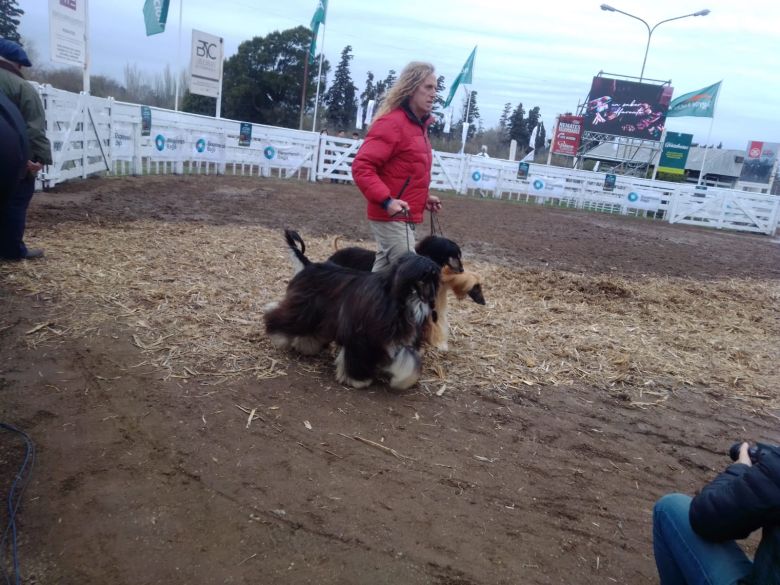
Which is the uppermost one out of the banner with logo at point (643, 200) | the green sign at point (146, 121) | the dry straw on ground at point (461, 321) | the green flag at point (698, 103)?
the green flag at point (698, 103)

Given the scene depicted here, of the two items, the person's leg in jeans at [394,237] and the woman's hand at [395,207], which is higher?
the woman's hand at [395,207]

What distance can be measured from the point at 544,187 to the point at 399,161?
18707mm

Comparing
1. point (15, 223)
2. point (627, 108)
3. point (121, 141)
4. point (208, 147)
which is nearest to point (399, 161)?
point (15, 223)

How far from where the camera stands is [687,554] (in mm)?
1903

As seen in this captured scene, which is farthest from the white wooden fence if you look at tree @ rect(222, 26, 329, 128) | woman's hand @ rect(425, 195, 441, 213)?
tree @ rect(222, 26, 329, 128)

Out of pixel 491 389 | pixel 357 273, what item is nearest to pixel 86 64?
pixel 357 273

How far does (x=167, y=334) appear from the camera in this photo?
4.21m

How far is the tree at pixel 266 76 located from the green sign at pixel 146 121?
1817 cm

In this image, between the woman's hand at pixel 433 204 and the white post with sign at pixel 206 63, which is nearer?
the woman's hand at pixel 433 204

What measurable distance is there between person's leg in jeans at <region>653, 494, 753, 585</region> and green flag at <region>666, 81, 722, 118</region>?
89.0ft

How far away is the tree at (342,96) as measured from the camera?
41.8 m

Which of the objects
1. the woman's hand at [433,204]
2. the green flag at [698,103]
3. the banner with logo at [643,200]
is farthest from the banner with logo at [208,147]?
the green flag at [698,103]

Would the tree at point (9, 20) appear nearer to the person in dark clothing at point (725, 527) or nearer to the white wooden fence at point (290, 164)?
the white wooden fence at point (290, 164)

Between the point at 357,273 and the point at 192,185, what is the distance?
10.4 m
